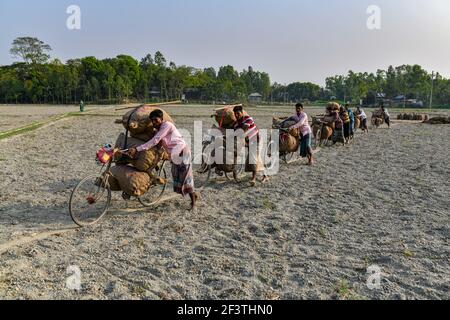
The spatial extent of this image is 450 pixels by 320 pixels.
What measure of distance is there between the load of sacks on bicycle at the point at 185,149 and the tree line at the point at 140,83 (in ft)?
239

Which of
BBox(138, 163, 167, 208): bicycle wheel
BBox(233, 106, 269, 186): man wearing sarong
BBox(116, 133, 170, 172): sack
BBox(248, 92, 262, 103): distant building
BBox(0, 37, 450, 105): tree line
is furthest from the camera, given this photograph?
BBox(248, 92, 262, 103): distant building

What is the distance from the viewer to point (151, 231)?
558 centimetres

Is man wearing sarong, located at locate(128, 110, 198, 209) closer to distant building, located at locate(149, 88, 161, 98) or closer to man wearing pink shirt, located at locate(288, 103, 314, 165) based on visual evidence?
man wearing pink shirt, located at locate(288, 103, 314, 165)

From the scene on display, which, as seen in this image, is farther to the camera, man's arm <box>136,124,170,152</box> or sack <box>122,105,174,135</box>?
sack <box>122,105,174,135</box>

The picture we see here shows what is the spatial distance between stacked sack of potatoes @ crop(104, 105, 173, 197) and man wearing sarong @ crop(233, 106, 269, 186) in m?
2.00

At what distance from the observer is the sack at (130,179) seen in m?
5.93

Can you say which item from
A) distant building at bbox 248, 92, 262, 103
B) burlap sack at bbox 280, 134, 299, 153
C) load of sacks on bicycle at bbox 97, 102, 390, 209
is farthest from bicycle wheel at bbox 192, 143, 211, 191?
distant building at bbox 248, 92, 262, 103

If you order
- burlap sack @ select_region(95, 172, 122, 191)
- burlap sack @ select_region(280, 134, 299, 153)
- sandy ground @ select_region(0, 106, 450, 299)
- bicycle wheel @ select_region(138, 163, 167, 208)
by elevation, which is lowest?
sandy ground @ select_region(0, 106, 450, 299)

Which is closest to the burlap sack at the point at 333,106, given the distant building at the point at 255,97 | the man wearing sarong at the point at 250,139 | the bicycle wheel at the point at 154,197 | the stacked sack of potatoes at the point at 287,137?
the stacked sack of potatoes at the point at 287,137

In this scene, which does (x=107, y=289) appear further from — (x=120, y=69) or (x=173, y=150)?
(x=120, y=69)

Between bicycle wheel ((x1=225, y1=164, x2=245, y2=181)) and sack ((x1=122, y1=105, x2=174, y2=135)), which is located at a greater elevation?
sack ((x1=122, y1=105, x2=174, y2=135))

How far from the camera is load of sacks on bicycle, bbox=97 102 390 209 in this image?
603 centimetres

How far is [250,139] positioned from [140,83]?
88382 millimetres
